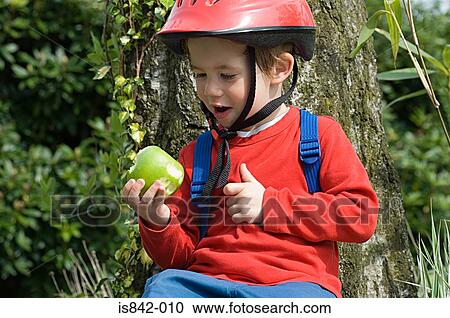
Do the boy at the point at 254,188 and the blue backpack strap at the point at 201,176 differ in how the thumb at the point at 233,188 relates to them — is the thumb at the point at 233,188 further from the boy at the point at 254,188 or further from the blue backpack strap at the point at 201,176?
the blue backpack strap at the point at 201,176

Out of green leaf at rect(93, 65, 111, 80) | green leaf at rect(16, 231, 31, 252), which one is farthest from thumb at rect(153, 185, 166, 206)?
green leaf at rect(16, 231, 31, 252)

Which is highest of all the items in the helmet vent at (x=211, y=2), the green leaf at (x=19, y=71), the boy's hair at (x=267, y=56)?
the green leaf at (x=19, y=71)

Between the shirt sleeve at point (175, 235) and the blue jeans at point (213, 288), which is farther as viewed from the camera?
the shirt sleeve at point (175, 235)

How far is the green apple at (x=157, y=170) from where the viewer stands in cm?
267

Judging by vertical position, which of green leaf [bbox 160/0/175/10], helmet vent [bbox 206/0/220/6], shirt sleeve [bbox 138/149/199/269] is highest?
green leaf [bbox 160/0/175/10]

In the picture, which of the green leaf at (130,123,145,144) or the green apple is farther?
the green leaf at (130,123,145,144)

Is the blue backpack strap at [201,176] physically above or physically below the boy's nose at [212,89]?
below

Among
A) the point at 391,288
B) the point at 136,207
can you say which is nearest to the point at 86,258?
the point at 391,288

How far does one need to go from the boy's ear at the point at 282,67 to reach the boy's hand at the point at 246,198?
1.14 ft

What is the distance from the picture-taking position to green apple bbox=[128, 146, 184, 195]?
267 centimetres

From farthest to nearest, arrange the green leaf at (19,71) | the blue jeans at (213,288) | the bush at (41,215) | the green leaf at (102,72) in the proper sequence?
the green leaf at (19,71), the bush at (41,215), the green leaf at (102,72), the blue jeans at (213,288)

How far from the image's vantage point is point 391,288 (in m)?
3.48

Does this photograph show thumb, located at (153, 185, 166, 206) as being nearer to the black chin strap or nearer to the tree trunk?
the black chin strap

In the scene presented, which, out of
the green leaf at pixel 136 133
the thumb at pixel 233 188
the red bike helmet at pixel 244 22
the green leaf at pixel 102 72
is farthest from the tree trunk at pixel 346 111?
the thumb at pixel 233 188
